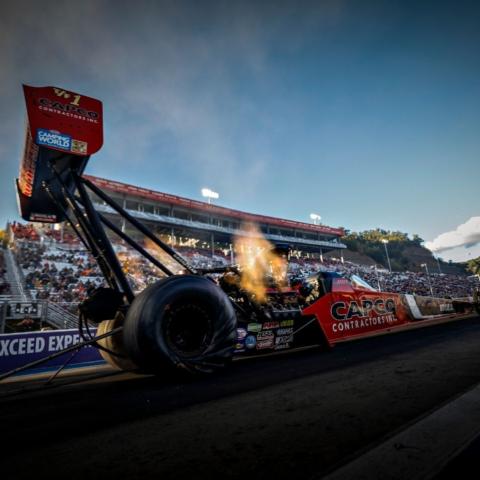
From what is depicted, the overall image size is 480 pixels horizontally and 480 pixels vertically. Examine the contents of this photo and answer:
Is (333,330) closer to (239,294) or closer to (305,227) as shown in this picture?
(239,294)

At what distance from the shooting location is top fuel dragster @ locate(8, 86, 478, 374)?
8.93 feet

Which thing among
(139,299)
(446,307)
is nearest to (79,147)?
(139,299)

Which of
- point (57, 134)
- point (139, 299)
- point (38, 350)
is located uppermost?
point (57, 134)

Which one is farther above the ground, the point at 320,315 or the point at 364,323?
the point at 320,315

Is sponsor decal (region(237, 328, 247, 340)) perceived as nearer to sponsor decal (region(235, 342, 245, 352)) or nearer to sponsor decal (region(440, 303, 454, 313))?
sponsor decal (region(235, 342, 245, 352))

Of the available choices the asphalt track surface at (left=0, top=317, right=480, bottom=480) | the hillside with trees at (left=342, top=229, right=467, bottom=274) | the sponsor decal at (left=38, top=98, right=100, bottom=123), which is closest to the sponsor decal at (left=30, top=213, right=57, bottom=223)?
the sponsor decal at (left=38, top=98, right=100, bottom=123)

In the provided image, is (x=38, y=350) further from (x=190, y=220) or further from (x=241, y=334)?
(x=190, y=220)

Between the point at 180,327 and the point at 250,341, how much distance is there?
Answer: 1953mm

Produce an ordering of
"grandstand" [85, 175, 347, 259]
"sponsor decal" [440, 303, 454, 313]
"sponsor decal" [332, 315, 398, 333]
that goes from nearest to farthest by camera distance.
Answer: "sponsor decal" [332, 315, 398, 333] < "sponsor decal" [440, 303, 454, 313] < "grandstand" [85, 175, 347, 259]

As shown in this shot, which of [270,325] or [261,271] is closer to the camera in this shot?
[270,325]

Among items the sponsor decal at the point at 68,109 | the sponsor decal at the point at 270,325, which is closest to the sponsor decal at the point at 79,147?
the sponsor decal at the point at 68,109

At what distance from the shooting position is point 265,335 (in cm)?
482

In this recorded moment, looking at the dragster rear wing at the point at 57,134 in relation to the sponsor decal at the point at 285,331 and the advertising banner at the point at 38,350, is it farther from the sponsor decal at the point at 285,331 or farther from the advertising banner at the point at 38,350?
the advertising banner at the point at 38,350

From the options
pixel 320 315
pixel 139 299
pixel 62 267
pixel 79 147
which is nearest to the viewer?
pixel 139 299
